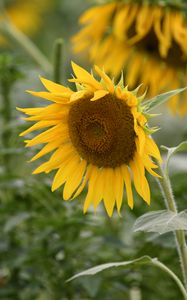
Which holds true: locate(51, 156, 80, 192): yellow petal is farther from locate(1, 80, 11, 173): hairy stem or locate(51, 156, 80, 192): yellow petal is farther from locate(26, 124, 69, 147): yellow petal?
locate(1, 80, 11, 173): hairy stem

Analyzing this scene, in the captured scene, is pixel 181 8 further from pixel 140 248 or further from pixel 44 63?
pixel 140 248

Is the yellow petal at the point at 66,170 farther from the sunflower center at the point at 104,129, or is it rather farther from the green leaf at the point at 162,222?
the green leaf at the point at 162,222

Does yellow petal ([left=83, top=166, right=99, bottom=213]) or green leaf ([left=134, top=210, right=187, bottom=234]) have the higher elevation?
yellow petal ([left=83, top=166, right=99, bottom=213])

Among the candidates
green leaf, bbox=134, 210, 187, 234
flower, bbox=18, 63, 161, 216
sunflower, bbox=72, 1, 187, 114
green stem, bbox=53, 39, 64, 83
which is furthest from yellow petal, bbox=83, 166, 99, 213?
sunflower, bbox=72, 1, 187, 114

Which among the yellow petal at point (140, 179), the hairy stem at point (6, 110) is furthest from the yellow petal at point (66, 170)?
the hairy stem at point (6, 110)

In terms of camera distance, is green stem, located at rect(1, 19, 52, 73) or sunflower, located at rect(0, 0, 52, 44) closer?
green stem, located at rect(1, 19, 52, 73)

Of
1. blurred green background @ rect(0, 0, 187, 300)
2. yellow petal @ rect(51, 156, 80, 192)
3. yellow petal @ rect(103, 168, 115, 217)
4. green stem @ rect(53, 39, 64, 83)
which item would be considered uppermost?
green stem @ rect(53, 39, 64, 83)

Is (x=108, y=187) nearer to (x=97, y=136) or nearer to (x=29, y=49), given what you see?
(x=97, y=136)
